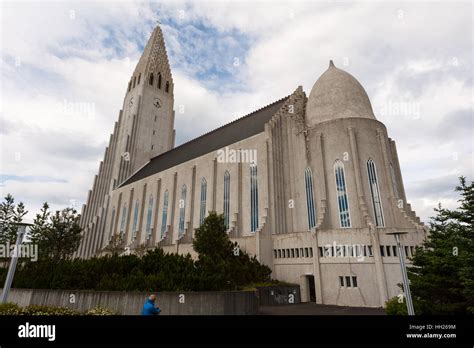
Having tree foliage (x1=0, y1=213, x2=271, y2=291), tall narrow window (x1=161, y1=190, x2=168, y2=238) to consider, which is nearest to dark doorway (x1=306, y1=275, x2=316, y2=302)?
tree foliage (x1=0, y1=213, x2=271, y2=291)

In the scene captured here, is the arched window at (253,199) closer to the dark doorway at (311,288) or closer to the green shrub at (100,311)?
the dark doorway at (311,288)

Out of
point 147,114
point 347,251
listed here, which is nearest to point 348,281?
point 347,251

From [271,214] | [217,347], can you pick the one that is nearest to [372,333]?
[217,347]

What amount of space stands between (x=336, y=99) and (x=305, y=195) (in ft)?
42.1

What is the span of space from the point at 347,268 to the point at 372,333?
60.1 feet

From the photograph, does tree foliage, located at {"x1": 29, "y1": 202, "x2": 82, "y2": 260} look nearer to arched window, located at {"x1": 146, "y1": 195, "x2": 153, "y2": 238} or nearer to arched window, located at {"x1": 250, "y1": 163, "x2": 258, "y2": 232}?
arched window, located at {"x1": 146, "y1": 195, "x2": 153, "y2": 238}

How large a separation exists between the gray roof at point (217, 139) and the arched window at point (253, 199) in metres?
5.92

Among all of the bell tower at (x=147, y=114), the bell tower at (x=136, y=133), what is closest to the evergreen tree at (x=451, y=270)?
the bell tower at (x=136, y=133)

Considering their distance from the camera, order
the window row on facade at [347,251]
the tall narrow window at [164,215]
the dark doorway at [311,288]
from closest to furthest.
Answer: the window row on facade at [347,251], the dark doorway at [311,288], the tall narrow window at [164,215]

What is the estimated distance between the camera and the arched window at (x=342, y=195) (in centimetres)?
2864

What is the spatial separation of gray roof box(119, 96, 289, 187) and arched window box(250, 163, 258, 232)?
5.92 metres

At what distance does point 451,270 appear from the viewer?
12859 mm

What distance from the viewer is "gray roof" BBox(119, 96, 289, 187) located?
40938 millimetres

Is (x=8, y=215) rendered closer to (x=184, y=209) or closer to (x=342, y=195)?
(x=184, y=209)
